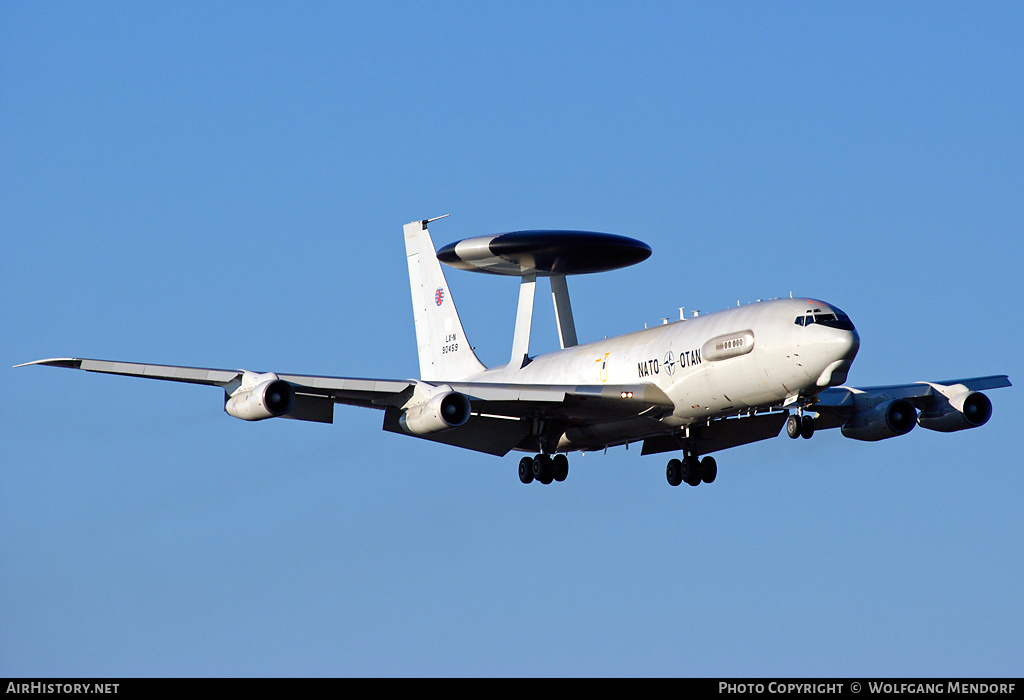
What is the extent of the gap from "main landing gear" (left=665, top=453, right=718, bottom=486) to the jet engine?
923cm

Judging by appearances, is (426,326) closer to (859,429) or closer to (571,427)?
(571,427)

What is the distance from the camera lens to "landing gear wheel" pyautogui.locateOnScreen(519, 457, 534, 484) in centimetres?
5628

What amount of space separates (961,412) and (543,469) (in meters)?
16.8

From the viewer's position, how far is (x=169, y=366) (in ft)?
162

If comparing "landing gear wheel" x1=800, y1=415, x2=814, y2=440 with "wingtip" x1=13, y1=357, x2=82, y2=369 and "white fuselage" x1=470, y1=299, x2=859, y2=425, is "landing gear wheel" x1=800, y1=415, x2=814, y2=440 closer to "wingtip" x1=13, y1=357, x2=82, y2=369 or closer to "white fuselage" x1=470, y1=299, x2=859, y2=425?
"white fuselage" x1=470, y1=299, x2=859, y2=425

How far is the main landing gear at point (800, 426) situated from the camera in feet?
152

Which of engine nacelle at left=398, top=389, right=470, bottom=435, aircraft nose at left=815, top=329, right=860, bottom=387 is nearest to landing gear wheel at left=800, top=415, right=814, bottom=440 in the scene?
aircraft nose at left=815, top=329, right=860, bottom=387

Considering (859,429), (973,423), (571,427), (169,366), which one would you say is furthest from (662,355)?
(169,366)

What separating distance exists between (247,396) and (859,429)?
24.1 m

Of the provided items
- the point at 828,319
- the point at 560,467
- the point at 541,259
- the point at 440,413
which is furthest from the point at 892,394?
the point at 440,413

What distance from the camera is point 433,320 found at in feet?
223

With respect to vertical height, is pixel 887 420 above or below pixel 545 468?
above

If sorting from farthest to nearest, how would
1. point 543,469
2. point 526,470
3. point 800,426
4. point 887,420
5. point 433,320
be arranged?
point 433,320 < point 526,470 < point 543,469 < point 887,420 < point 800,426

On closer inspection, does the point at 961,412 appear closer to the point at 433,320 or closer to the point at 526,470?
the point at 526,470
